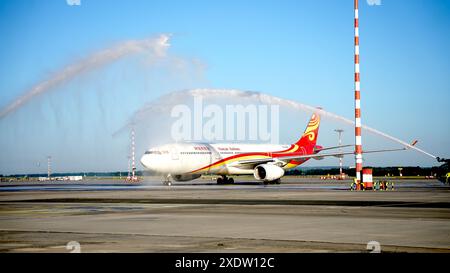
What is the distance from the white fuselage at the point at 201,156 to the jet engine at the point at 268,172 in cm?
471

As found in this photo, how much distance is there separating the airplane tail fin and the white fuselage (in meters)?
2.75

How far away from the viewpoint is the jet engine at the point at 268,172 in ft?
257

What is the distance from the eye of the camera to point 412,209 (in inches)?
1207

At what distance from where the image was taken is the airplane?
77000 millimetres

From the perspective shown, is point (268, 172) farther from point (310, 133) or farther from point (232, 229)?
point (232, 229)

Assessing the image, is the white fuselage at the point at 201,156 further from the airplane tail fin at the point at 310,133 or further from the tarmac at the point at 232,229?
the tarmac at the point at 232,229

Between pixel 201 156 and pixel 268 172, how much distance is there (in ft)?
28.6

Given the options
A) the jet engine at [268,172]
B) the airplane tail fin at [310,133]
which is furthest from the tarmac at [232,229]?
the airplane tail fin at [310,133]

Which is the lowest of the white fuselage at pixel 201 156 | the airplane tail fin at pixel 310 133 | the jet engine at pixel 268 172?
the jet engine at pixel 268 172

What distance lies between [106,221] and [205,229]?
566cm

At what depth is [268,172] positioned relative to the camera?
256 feet

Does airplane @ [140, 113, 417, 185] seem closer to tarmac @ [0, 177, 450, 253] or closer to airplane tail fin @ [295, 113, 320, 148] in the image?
airplane tail fin @ [295, 113, 320, 148]

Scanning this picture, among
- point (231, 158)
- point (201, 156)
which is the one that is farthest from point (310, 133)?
point (201, 156)

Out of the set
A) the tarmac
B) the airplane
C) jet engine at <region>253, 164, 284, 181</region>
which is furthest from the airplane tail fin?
A: the tarmac
